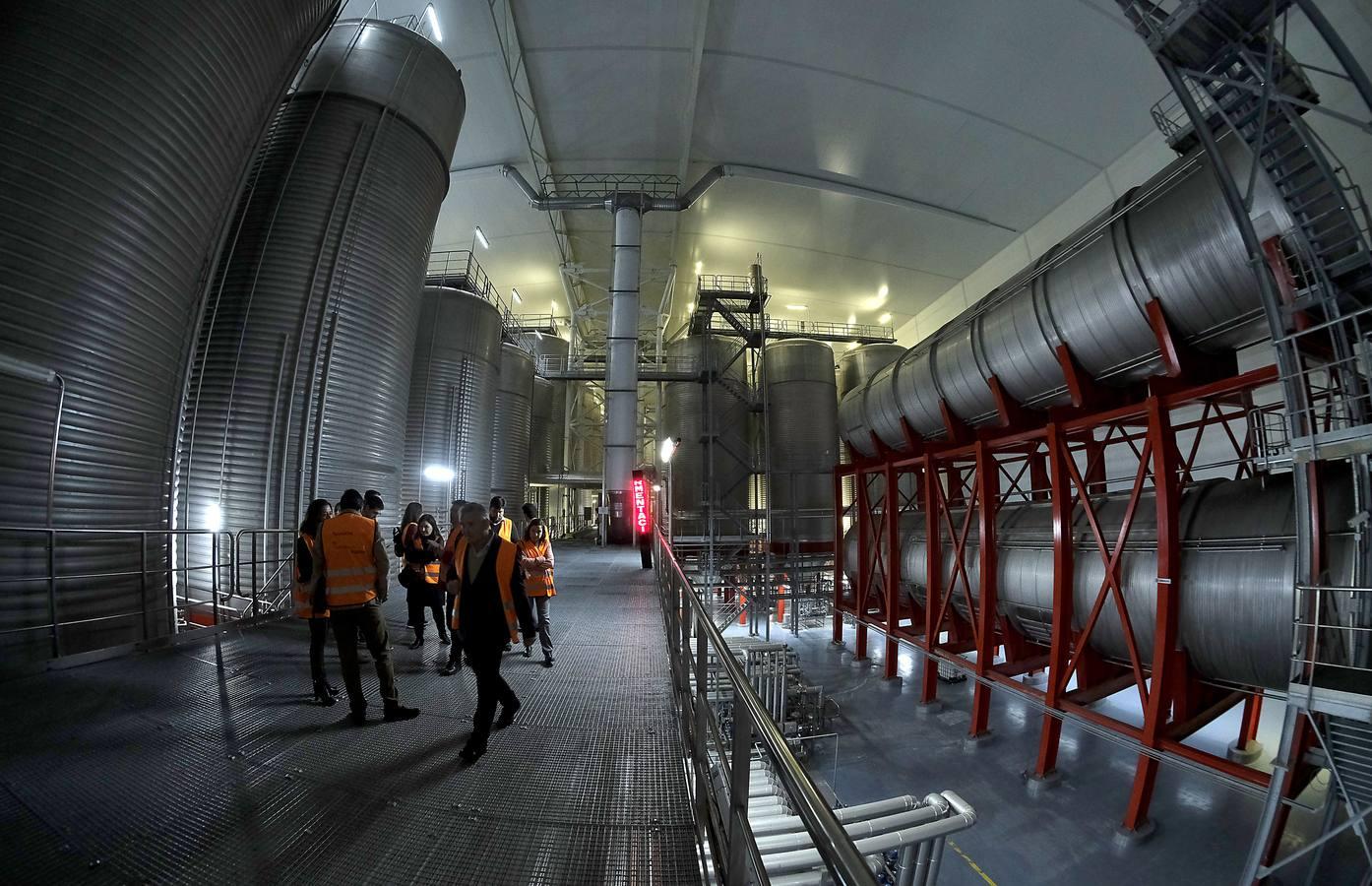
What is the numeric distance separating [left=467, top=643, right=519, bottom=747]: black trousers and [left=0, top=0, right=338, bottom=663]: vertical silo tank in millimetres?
4535

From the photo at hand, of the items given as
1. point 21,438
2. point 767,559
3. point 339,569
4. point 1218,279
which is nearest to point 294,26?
point 21,438

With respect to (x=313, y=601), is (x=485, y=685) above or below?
below

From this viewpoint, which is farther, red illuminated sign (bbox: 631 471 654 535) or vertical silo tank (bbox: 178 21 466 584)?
red illuminated sign (bbox: 631 471 654 535)

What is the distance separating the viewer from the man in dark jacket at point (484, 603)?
3.21m

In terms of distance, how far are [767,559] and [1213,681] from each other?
939cm

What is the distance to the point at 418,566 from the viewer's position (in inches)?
211

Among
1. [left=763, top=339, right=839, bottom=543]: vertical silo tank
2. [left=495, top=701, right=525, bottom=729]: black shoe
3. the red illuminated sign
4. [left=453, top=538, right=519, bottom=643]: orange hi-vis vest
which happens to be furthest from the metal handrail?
[left=763, top=339, right=839, bottom=543]: vertical silo tank

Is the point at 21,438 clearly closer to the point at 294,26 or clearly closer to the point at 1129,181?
the point at 294,26

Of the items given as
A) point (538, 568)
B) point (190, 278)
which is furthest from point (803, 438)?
point (190, 278)

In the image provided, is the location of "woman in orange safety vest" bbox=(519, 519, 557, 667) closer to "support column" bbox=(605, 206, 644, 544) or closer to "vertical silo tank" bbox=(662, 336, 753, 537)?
"vertical silo tank" bbox=(662, 336, 753, 537)

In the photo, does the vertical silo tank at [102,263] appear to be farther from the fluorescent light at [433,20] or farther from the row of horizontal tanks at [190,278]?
the fluorescent light at [433,20]

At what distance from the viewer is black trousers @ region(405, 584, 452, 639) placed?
5.41m

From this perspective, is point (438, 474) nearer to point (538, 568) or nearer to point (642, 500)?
point (642, 500)

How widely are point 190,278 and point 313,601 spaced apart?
5.37 m
